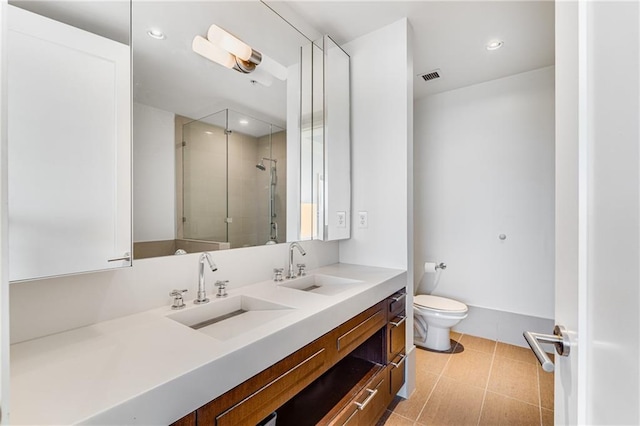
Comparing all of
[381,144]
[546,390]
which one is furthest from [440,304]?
[381,144]

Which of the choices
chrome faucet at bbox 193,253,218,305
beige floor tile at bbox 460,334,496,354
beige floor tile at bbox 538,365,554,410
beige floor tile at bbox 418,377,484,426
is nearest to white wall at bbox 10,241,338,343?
chrome faucet at bbox 193,253,218,305

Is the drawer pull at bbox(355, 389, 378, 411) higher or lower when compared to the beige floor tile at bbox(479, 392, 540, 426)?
higher

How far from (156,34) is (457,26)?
1943 mm

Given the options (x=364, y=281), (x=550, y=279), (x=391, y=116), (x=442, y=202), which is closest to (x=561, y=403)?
(x=364, y=281)

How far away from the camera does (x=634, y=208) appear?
345 millimetres

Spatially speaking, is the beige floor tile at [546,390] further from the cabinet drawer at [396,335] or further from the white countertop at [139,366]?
the white countertop at [139,366]

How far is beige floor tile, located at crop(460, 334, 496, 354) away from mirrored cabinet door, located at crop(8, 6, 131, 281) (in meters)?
2.89

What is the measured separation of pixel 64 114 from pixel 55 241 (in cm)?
40

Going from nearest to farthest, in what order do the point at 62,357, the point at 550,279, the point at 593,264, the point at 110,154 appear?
the point at 593,264 < the point at 62,357 < the point at 110,154 < the point at 550,279

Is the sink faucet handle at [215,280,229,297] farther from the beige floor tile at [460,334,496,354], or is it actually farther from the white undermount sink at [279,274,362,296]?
the beige floor tile at [460,334,496,354]

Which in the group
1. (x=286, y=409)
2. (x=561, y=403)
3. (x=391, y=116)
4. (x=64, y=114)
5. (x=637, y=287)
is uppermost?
(x=391, y=116)

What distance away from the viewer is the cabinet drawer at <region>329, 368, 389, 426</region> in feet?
4.05

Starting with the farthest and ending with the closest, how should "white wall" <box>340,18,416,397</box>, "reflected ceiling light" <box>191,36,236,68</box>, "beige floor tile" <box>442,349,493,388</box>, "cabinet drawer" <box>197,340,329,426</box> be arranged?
"beige floor tile" <box>442,349,493,388</box> < "white wall" <box>340,18,416,397</box> < "reflected ceiling light" <box>191,36,236,68</box> < "cabinet drawer" <box>197,340,329,426</box>

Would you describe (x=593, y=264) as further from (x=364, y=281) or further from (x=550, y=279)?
(x=550, y=279)
